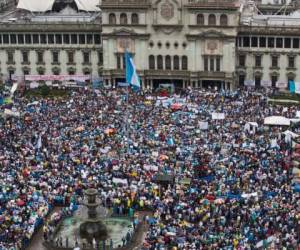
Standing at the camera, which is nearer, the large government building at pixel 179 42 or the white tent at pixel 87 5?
the large government building at pixel 179 42

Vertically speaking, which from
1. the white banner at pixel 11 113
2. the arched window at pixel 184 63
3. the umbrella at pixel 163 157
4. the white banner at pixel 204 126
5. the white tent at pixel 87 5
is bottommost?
the umbrella at pixel 163 157

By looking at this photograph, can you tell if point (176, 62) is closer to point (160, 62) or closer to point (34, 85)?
point (160, 62)

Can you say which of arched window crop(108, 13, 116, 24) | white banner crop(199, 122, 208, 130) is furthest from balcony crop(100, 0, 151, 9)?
white banner crop(199, 122, 208, 130)

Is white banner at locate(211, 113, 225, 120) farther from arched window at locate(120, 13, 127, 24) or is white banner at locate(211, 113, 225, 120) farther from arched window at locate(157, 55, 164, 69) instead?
arched window at locate(120, 13, 127, 24)

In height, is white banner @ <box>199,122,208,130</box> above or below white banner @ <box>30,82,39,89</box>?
below

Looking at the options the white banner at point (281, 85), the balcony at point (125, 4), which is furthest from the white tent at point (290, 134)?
the balcony at point (125, 4)

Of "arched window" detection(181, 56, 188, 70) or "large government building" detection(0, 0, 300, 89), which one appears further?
"arched window" detection(181, 56, 188, 70)

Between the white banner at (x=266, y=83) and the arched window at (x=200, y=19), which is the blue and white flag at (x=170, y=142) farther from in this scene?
the white banner at (x=266, y=83)
